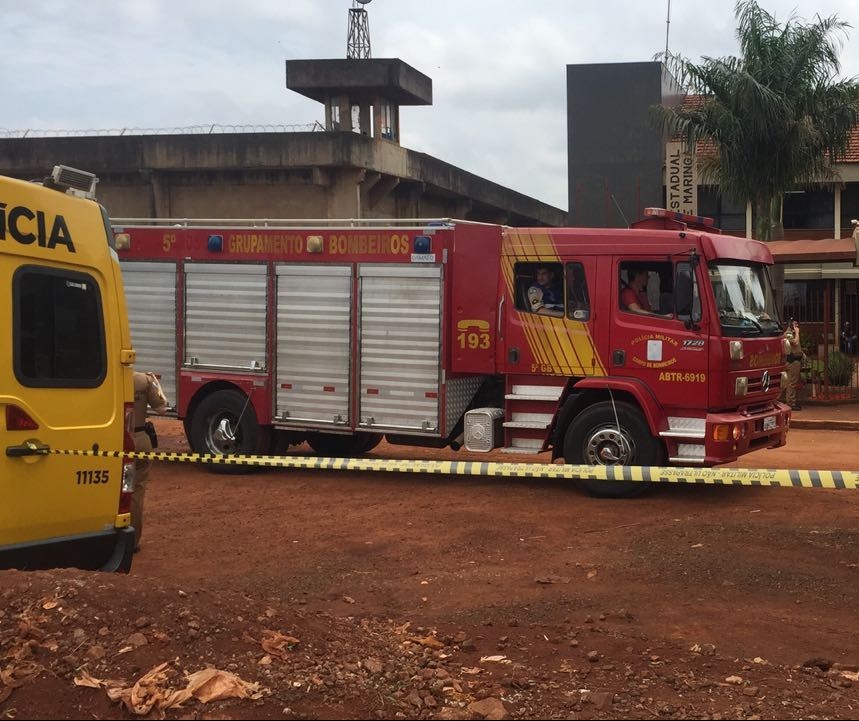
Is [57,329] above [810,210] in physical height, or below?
below

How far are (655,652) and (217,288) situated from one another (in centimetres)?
812

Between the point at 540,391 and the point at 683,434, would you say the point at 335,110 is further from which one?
the point at 683,434

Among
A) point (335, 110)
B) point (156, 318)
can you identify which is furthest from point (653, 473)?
point (335, 110)

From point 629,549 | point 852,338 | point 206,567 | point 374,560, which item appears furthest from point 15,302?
point 852,338

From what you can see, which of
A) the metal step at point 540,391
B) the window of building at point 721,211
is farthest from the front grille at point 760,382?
the window of building at point 721,211

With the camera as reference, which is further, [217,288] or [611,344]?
[217,288]

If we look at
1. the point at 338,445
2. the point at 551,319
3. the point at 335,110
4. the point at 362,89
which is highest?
the point at 362,89

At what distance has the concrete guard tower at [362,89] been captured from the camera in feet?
87.3

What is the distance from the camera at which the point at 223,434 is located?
39.3ft

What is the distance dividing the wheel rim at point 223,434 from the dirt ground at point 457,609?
39.4 inches

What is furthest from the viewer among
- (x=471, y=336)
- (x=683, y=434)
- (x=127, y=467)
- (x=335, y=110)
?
(x=335, y=110)

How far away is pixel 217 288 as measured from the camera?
1190 centimetres

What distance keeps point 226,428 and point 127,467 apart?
20.0ft

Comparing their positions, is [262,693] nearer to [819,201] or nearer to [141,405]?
Result: [141,405]
